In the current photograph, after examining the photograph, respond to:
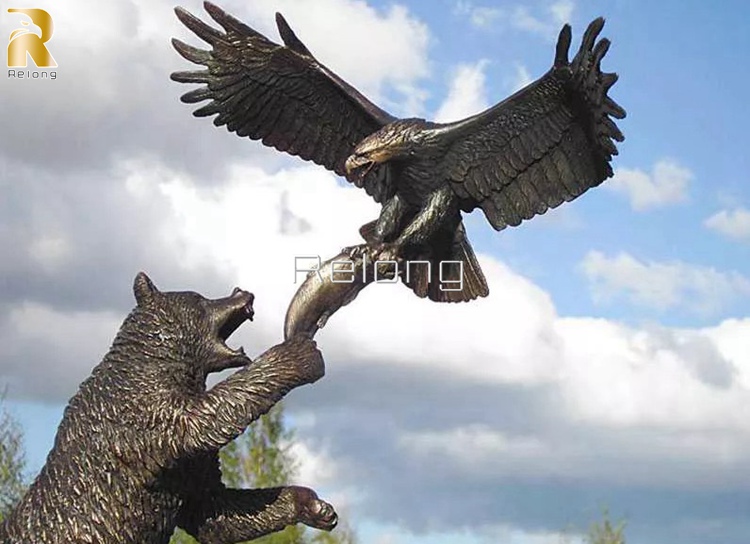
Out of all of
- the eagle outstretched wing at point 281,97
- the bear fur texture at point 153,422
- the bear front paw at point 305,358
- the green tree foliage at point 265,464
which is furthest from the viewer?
the green tree foliage at point 265,464

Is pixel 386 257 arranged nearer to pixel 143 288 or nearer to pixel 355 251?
pixel 355 251

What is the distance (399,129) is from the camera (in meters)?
5.37

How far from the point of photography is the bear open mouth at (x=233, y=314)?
4.95 m

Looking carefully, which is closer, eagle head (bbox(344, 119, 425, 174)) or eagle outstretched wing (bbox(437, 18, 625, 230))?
eagle outstretched wing (bbox(437, 18, 625, 230))

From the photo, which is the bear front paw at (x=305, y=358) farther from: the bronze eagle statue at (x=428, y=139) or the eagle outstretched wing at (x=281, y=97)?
the eagle outstretched wing at (x=281, y=97)

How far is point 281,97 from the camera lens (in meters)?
5.77

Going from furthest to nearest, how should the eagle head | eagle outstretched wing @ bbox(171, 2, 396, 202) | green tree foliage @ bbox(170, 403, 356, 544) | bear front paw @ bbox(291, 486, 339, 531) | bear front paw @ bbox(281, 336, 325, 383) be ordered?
green tree foliage @ bbox(170, 403, 356, 544) < eagle outstretched wing @ bbox(171, 2, 396, 202) < the eagle head < bear front paw @ bbox(291, 486, 339, 531) < bear front paw @ bbox(281, 336, 325, 383)

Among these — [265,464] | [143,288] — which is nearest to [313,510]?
[143,288]

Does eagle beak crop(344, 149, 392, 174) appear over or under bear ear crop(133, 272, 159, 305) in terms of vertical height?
over

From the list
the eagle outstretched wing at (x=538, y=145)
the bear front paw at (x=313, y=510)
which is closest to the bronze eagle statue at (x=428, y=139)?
the eagle outstretched wing at (x=538, y=145)

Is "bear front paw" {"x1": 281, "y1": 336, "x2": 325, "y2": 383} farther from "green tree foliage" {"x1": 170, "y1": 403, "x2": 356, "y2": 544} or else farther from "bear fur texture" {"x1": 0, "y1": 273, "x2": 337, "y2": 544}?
"green tree foliage" {"x1": 170, "y1": 403, "x2": 356, "y2": 544}

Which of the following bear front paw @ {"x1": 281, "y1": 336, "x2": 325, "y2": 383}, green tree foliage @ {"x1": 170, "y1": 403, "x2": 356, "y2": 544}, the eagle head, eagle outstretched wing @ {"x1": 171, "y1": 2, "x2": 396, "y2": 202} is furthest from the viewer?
green tree foliage @ {"x1": 170, "y1": 403, "x2": 356, "y2": 544}

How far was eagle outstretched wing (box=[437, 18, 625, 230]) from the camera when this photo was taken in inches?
204

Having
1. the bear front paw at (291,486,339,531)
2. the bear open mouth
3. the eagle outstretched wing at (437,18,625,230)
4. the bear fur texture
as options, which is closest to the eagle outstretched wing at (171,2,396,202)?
the eagle outstretched wing at (437,18,625,230)
